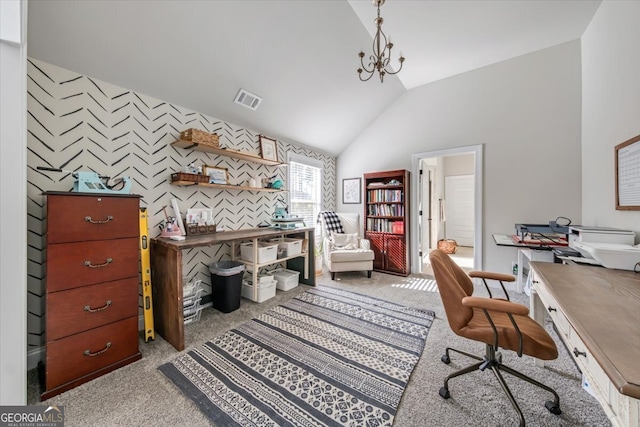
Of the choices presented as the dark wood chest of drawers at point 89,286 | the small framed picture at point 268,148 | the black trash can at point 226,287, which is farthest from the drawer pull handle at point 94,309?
the small framed picture at point 268,148

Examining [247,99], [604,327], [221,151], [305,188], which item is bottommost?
[604,327]

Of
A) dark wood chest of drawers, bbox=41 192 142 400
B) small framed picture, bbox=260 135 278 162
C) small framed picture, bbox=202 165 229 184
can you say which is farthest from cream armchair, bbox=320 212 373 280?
dark wood chest of drawers, bbox=41 192 142 400

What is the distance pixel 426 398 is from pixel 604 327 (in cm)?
99

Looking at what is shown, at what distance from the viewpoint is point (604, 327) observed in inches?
31.6

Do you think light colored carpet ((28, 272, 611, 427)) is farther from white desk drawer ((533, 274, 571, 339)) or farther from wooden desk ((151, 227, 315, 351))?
white desk drawer ((533, 274, 571, 339))

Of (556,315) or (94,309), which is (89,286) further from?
(556,315)

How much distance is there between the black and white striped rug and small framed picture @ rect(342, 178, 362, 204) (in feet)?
8.21

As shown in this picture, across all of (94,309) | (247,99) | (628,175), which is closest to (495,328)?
(628,175)

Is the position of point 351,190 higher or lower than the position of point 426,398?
higher

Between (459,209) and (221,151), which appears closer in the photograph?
(221,151)

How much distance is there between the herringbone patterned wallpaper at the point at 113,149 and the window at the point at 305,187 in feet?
3.03

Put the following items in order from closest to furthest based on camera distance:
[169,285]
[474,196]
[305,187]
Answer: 1. [169,285]
2. [474,196]
3. [305,187]

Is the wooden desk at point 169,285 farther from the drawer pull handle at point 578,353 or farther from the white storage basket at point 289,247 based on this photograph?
the drawer pull handle at point 578,353

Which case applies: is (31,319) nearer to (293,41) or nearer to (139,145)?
(139,145)
